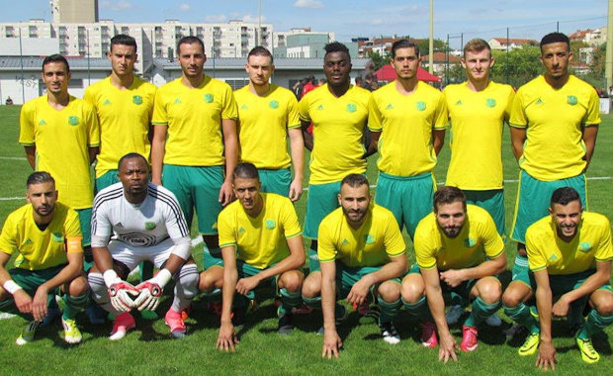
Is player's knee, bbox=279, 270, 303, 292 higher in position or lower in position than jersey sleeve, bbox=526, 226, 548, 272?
lower

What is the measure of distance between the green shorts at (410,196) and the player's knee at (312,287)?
2.66ft

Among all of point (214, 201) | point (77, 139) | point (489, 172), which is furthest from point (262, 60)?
point (489, 172)

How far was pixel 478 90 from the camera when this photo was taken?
4.70 meters

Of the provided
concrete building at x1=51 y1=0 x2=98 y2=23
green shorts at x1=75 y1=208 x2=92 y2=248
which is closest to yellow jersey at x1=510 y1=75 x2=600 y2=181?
green shorts at x1=75 y1=208 x2=92 y2=248

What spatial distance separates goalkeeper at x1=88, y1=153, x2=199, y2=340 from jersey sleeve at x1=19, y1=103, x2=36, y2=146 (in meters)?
0.86

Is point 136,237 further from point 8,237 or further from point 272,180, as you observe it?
point 272,180

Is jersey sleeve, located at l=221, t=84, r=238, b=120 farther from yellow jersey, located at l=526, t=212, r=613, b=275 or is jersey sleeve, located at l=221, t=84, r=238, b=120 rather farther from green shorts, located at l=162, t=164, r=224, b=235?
yellow jersey, located at l=526, t=212, r=613, b=275

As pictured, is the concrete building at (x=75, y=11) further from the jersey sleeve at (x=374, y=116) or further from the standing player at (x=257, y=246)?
the standing player at (x=257, y=246)

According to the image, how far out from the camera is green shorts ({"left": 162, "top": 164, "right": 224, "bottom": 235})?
16.1 feet

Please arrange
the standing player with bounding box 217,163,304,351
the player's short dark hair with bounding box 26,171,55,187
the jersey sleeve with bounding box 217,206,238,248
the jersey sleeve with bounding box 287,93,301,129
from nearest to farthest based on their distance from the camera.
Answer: the player's short dark hair with bounding box 26,171,55,187 → the standing player with bounding box 217,163,304,351 → the jersey sleeve with bounding box 217,206,238,248 → the jersey sleeve with bounding box 287,93,301,129

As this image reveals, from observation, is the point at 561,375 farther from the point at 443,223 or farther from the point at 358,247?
the point at 358,247

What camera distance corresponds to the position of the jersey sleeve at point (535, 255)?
3.94 meters

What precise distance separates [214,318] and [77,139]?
63.3 inches

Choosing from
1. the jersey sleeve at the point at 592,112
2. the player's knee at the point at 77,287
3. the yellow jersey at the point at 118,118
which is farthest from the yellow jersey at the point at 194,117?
the jersey sleeve at the point at 592,112
